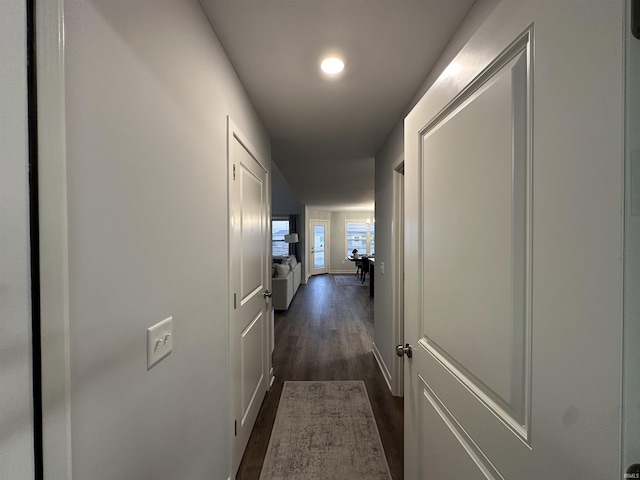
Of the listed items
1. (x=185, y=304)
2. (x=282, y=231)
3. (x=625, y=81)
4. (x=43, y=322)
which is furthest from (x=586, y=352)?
(x=282, y=231)

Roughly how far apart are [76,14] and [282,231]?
33.5 ft

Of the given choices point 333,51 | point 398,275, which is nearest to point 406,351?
point 398,275

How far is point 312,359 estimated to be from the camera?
322 cm

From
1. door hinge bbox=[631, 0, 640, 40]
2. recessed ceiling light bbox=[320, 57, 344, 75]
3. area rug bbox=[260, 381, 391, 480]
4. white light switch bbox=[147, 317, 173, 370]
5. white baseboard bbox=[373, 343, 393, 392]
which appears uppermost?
recessed ceiling light bbox=[320, 57, 344, 75]

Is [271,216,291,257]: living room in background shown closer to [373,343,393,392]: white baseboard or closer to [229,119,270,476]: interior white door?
[373,343,393,392]: white baseboard

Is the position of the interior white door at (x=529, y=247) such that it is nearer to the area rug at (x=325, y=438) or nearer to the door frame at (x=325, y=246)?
the area rug at (x=325, y=438)

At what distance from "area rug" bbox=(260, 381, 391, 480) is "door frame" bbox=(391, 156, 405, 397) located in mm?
363

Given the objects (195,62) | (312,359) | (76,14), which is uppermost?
(195,62)

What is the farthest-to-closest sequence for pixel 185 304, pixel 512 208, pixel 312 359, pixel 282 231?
1. pixel 282 231
2. pixel 312 359
3. pixel 185 304
4. pixel 512 208

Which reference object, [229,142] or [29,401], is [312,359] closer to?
[229,142]

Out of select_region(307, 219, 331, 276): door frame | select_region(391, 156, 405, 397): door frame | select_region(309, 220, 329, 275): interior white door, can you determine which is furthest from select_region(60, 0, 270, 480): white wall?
select_region(309, 220, 329, 275): interior white door

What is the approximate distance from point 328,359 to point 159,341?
→ 2661 millimetres

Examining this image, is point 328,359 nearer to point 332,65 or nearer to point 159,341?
point 159,341

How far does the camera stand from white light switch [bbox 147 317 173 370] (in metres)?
0.82
